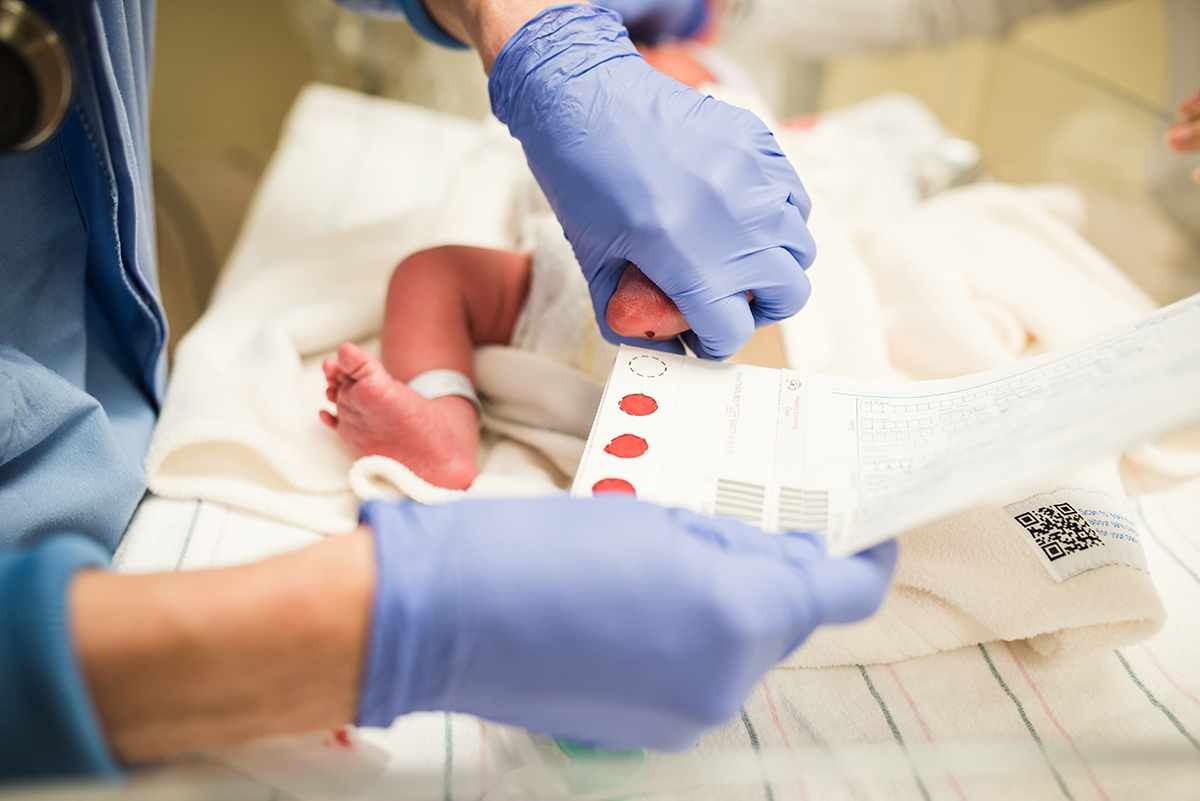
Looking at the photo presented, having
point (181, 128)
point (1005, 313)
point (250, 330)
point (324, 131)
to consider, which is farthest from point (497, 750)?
point (181, 128)

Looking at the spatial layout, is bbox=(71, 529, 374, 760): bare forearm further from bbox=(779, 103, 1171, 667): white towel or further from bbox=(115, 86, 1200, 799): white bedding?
bbox=(779, 103, 1171, 667): white towel

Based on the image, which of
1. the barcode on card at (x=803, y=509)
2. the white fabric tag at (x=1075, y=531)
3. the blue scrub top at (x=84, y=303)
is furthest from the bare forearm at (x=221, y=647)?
the white fabric tag at (x=1075, y=531)

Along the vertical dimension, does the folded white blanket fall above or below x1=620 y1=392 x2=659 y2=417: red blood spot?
below

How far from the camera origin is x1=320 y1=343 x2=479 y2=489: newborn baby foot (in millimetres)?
666

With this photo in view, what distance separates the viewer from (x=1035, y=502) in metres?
0.60

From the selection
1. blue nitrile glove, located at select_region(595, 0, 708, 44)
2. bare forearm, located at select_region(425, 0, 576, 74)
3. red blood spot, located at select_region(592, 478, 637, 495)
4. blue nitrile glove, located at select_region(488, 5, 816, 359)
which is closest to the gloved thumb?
red blood spot, located at select_region(592, 478, 637, 495)

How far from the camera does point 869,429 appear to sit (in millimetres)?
559

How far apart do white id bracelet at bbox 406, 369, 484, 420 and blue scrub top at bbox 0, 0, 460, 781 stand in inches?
9.8

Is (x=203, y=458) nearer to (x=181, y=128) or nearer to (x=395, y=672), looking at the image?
(x=395, y=672)

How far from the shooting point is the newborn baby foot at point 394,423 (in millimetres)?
666

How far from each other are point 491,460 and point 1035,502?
1.59ft

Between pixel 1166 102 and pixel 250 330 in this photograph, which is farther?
pixel 1166 102

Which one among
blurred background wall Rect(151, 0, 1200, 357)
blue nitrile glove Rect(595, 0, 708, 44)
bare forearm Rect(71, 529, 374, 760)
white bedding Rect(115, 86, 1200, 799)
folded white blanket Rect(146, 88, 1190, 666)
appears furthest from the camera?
blurred background wall Rect(151, 0, 1200, 357)

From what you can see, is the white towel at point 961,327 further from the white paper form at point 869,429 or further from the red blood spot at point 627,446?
the red blood spot at point 627,446
